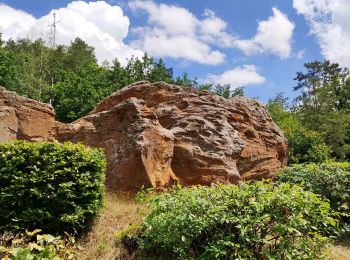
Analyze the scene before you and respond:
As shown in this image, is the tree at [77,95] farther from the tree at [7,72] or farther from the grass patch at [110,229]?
the grass patch at [110,229]

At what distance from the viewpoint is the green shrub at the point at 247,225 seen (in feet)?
16.3

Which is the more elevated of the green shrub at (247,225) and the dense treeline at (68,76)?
the dense treeline at (68,76)

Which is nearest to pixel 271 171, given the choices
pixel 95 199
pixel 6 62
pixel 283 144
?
pixel 283 144

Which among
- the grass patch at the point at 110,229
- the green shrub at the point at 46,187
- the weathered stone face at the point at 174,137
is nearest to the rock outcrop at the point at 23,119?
the weathered stone face at the point at 174,137

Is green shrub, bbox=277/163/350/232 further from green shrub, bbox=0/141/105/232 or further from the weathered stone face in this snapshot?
green shrub, bbox=0/141/105/232

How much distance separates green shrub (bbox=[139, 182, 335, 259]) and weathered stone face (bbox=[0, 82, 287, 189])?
364 cm

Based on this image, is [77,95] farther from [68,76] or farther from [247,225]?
[247,225]

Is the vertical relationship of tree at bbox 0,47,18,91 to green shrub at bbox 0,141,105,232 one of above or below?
above

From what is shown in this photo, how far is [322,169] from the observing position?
29.6ft

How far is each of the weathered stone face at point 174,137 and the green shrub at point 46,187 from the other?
2.43 metres

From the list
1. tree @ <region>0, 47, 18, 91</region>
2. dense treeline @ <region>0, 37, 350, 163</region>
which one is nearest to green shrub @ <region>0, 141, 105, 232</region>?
dense treeline @ <region>0, 37, 350, 163</region>

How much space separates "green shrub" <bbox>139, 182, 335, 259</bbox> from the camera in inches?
195

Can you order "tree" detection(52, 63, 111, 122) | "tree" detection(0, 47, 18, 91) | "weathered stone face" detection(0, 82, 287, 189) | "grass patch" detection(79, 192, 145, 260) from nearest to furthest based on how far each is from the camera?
1. "grass patch" detection(79, 192, 145, 260)
2. "weathered stone face" detection(0, 82, 287, 189)
3. "tree" detection(52, 63, 111, 122)
4. "tree" detection(0, 47, 18, 91)

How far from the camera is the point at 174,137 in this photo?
10500 millimetres
